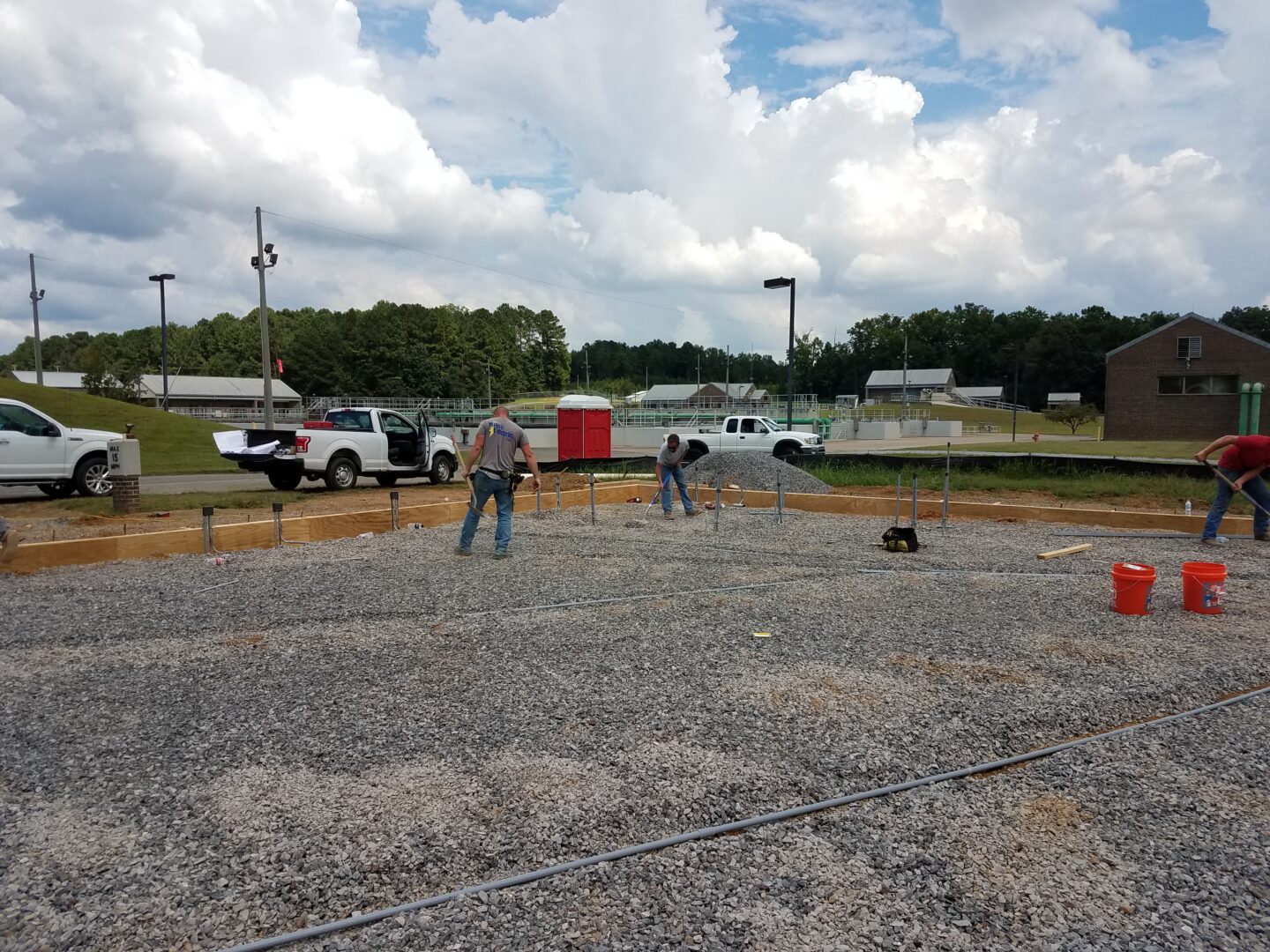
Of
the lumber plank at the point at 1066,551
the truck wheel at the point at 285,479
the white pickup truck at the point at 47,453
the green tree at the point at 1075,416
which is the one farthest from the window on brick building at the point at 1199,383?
the white pickup truck at the point at 47,453

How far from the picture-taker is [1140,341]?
4472 centimetres

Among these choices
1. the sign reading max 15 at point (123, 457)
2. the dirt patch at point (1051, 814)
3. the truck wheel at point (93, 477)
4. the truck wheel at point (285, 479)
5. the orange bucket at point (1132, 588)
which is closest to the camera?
the dirt patch at point (1051, 814)

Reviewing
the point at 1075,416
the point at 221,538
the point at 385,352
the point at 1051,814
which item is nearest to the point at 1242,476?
the point at 1051,814

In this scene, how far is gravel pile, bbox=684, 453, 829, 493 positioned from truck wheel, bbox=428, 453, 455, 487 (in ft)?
18.7

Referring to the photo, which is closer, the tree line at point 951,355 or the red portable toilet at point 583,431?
the red portable toilet at point 583,431

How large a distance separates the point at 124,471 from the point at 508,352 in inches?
3418

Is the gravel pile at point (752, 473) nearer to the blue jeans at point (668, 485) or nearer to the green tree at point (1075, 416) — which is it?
the blue jeans at point (668, 485)

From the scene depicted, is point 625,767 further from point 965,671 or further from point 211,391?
point 211,391

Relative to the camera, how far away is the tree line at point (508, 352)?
88.1 m

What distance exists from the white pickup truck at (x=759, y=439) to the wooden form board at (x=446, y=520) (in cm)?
1045

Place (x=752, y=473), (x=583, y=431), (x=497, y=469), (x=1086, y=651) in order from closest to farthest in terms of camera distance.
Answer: (x=1086, y=651)
(x=497, y=469)
(x=752, y=473)
(x=583, y=431)

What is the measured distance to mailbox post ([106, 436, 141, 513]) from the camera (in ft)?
42.1

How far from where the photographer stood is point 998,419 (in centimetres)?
7200

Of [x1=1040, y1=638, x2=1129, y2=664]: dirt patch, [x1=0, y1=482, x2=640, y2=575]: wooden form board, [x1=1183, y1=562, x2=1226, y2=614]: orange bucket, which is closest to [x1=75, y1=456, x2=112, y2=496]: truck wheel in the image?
[x1=0, y1=482, x2=640, y2=575]: wooden form board
